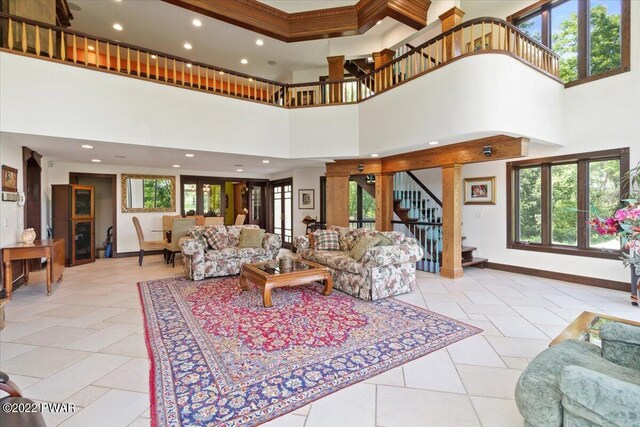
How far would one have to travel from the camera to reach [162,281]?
520 cm

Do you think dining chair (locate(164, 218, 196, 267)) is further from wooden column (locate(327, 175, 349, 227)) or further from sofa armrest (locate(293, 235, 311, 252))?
wooden column (locate(327, 175, 349, 227))

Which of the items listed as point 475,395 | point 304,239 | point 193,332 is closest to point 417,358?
point 475,395

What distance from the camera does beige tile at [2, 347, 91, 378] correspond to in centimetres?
234

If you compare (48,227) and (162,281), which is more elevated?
(48,227)

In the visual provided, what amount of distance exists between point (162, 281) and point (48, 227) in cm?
381

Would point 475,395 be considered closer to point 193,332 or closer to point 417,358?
point 417,358

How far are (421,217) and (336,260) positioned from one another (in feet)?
12.2

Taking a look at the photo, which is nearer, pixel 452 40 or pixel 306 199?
pixel 452 40

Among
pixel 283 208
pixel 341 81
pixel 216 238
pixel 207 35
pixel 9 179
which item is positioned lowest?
pixel 216 238

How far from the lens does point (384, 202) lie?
690 cm

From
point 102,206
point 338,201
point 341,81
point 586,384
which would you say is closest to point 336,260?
point 338,201

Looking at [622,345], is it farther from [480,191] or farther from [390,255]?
[480,191]

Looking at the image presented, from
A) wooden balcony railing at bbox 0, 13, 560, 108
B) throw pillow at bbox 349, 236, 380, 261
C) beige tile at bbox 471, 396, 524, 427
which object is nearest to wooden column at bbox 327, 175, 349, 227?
wooden balcony railing at bbox 0, 13, 560, 108

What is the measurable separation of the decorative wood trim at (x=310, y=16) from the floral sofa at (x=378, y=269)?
13.3ft
